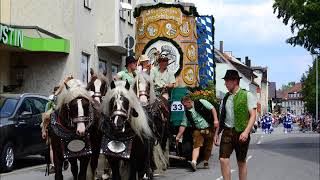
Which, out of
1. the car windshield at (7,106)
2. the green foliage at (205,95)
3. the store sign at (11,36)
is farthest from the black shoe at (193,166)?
the store sign at (11,36)

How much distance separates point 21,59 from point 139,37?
28.1 feet

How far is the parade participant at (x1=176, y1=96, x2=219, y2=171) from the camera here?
568 inches

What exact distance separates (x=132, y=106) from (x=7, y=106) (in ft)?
23.5

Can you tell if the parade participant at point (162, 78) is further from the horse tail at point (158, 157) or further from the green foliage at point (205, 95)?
the green foliage at point (205, 95)

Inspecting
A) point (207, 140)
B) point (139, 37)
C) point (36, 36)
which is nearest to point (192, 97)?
point (207, 140)

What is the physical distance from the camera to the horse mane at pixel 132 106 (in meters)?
8.58

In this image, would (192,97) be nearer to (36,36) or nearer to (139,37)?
(139,37)

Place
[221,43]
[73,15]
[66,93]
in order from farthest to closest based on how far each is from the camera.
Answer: [221,43], [73,15], [66,93]

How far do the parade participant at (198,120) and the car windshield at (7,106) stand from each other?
13.0ft

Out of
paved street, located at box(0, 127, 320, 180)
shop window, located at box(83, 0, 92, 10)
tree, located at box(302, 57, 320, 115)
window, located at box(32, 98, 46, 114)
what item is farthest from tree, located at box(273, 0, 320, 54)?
tree, located at box(302, 57, 320, 115)

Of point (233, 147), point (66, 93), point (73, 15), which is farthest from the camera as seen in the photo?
point (73, 15)

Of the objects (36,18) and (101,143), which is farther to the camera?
(36,18)

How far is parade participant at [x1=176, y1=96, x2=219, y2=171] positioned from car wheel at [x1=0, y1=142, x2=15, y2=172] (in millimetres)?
3759

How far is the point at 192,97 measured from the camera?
14898 mm
